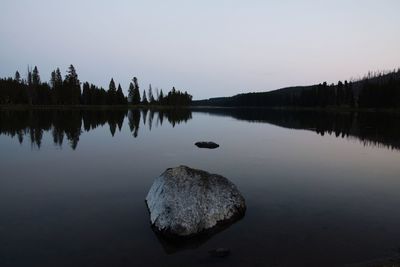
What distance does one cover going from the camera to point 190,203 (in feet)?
45.2

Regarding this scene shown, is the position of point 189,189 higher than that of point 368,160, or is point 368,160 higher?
point 189,189

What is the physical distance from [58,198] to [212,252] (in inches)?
374

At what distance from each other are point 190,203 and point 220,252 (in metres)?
2.71

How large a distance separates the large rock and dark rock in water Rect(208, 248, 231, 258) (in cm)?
160

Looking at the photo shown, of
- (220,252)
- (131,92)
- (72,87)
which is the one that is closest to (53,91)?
(72,87)

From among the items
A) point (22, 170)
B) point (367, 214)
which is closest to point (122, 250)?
point (367, 214)

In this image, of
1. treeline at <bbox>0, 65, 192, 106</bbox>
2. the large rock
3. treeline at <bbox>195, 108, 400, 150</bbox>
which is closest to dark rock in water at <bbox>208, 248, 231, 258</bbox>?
the large rock

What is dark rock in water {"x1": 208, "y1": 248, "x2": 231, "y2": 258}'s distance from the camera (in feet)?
37.7

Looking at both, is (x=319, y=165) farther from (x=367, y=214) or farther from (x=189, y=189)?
(x=189, y=189)

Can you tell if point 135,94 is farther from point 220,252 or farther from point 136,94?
point 220,252

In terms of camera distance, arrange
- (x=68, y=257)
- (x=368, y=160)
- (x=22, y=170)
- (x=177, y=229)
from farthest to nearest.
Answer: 1. (x=368, y=160)
2. (x=22, y=170)
3. (x=177, y=229)
4. (x=68, y=257)

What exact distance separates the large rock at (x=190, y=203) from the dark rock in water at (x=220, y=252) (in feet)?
5.25

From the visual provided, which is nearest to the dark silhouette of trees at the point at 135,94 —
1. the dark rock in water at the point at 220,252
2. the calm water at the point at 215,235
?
the calm water at the point at 215,235

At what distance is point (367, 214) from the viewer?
15.8 m
